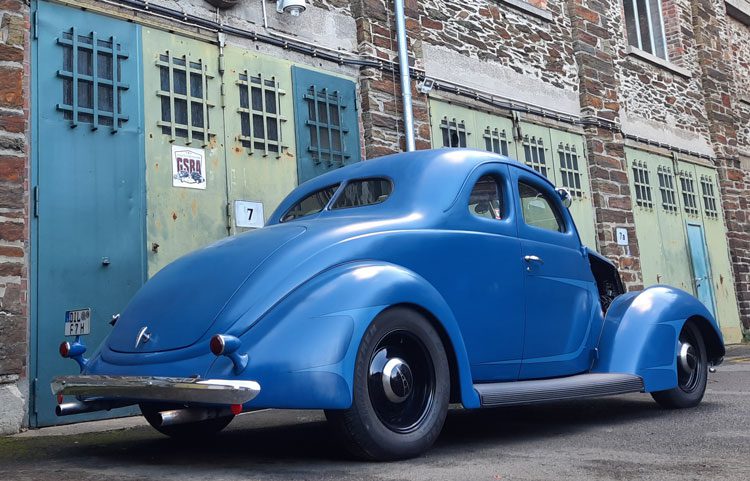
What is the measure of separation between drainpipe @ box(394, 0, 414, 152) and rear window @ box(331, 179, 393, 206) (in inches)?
171

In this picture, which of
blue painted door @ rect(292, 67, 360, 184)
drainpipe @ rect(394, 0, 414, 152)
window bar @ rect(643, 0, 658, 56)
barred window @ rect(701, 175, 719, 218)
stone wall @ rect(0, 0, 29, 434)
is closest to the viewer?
stone wall @ rect(0, 0, 29, 434)

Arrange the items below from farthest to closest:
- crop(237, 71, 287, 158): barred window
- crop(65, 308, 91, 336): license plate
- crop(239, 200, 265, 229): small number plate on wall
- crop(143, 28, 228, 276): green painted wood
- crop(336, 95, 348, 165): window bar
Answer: crop(336, 95, 348, 165): window bar < crop(237, 71, 287, 158): barred window < crop(239, 200, 265, 229): small number plate on wall < crop(143, 28, 228, 276): green painted wood < crop(65, 308, 91, 336): license plate

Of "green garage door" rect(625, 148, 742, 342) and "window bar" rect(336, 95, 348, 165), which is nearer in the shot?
"window bar" rect(336, 95, 348, 165)

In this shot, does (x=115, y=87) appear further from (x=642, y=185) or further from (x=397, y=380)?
(x=642, y=185)

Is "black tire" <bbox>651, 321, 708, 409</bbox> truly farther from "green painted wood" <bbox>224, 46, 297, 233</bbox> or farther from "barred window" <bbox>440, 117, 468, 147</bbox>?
"barred window" <bbox>440, 117, 468, 147</bbox>

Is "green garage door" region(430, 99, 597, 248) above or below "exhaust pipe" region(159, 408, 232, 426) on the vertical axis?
above

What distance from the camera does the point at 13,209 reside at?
578 centimetres

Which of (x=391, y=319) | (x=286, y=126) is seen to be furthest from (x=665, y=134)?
(x=391, y=319)

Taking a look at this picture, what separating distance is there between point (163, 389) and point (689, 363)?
11.9 feet

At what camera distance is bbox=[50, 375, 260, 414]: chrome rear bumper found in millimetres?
3070

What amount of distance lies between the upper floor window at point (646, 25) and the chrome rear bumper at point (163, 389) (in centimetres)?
1286

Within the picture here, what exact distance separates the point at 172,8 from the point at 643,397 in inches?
207

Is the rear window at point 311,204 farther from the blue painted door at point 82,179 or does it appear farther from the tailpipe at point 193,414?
the blue painted door at point 82,179

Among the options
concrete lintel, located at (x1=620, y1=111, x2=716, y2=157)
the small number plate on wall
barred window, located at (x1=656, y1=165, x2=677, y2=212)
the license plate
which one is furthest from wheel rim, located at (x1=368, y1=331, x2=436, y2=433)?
barred window, located at (x1=656, y1=165, x2=677, y2=212)
